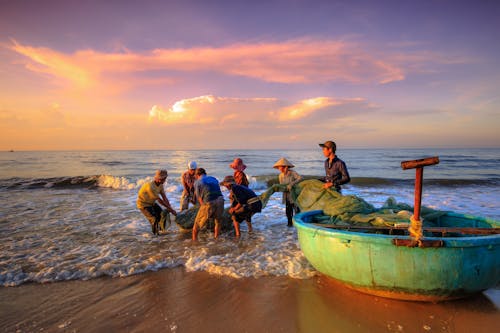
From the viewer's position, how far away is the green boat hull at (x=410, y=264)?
2916mm

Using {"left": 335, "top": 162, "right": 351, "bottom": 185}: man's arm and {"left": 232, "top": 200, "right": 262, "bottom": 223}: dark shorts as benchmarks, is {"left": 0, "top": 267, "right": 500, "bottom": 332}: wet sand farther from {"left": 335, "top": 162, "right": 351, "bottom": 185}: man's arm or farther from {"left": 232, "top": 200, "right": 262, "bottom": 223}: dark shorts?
{"left": 232, "top": 200, "right": 262, "bottom": 223}: dark shorts

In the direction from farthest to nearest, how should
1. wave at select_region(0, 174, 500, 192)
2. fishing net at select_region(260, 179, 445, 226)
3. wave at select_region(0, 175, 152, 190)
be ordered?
wave at select_region(0, 174, 500, 192) → wave at select_region(0, 175, 152, 190) → fishing net at select_region(260, 179, 445, 226)

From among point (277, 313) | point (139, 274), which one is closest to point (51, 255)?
point (139, 274)

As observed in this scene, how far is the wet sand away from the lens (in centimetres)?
316

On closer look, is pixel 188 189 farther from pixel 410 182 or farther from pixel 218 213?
pixel 410 182

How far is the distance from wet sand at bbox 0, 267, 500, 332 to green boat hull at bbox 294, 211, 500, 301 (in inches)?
10.3

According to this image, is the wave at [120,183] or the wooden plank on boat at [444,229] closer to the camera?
the wooden plank on boat at [444,229]

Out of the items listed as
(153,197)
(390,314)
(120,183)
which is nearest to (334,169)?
(390,314)

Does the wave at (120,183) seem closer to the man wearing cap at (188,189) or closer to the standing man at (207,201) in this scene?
the man wearing cap at (188,189)

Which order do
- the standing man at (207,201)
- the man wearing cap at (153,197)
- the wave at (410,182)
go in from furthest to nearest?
the wave at (410,182)
the man wearing cap at (153,197)
the standing man at (207,201)

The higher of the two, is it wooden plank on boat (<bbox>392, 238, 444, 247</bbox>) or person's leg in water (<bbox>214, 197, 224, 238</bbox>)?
wooden plank on boat (<bbox>392, 238, 444, 247</bbox>)

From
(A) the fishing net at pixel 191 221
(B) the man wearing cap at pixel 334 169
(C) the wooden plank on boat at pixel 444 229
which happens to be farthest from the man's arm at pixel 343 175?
(A) the fishing net at pixel 191 221

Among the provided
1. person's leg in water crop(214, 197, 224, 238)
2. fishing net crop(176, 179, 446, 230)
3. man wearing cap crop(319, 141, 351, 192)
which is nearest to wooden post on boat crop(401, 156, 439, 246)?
fishing net crop(176, 179, 446, 230)

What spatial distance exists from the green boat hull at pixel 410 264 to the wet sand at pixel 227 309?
0.26 meters
